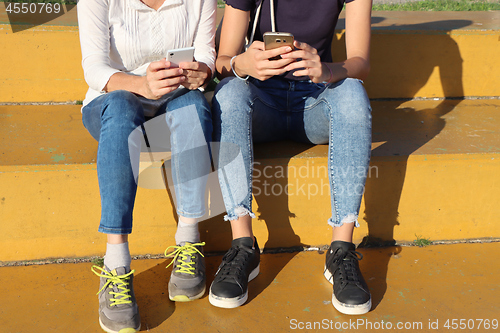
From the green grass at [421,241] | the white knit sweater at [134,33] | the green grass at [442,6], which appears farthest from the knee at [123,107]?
the green grass at [442,6]

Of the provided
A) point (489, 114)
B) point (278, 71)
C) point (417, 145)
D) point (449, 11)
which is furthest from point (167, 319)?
point (449, 11)

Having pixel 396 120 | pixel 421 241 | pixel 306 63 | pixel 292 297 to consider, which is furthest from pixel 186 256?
pixel 396 120

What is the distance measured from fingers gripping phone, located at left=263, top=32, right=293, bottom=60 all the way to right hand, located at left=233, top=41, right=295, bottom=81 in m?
0.01

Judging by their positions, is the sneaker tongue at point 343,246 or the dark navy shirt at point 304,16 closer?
the sneaker tongue at point 343,246

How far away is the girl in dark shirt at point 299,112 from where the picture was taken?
155cm

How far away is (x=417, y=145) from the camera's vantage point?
200 cm

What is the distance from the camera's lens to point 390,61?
2602 millimetres

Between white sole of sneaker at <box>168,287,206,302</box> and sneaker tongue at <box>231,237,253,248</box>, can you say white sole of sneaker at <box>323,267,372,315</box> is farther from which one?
white sole of sneaker at <box>168,287,206,302</box>

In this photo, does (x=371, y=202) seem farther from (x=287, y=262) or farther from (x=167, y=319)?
(x=167, y=319)

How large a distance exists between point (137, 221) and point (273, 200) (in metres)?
0.59

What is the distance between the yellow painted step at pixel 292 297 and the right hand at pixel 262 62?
0.80 m

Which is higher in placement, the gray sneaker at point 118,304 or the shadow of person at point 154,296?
the gray sneaker at point 118,304

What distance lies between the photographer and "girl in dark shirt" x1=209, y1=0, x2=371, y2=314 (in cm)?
155

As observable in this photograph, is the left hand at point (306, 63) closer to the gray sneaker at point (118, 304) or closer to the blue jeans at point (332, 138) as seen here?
the blue jeans at point (332, 138)
